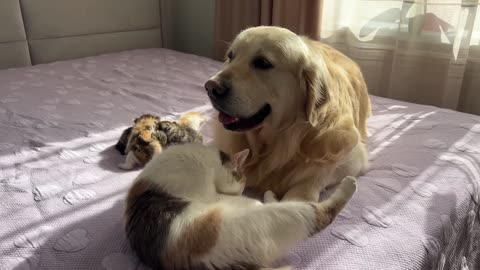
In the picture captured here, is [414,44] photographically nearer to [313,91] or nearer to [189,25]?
[313,91]

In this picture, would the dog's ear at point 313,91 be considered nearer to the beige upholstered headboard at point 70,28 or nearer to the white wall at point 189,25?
the beige upholstered headboard at point 70,28

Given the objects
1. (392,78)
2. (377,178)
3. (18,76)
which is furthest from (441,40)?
(18,76)

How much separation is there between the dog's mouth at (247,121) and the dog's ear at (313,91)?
0.37 feet

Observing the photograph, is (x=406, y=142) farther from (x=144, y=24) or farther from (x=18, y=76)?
(x=144, y=24)

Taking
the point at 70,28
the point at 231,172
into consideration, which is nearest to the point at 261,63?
the point at 231,172

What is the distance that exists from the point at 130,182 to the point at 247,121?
0.38 m

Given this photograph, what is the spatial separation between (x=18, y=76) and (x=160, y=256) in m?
1.96

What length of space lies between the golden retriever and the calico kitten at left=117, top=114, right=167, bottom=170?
23 centimetres

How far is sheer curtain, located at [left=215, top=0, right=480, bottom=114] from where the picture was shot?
6.98 ft

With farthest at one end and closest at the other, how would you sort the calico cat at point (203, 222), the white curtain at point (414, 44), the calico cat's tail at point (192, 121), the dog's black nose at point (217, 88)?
the white curtain at point (414, 44)
the calico cat's tail at point (192, 121)
the dog's black nose at point (217, 88)
the calico cat at point (203, 222)

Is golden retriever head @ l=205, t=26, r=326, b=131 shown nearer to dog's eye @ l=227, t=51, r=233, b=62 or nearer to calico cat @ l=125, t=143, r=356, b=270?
dog's eye @ l=227, t=51, r=233, b=62

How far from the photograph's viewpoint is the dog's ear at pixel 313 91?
108 cm

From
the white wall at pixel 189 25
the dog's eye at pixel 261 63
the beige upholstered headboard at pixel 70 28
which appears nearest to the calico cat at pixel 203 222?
the dog's eye at pixel 261 63

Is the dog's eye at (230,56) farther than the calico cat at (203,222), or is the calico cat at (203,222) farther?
the dog's eye at (230,56)
